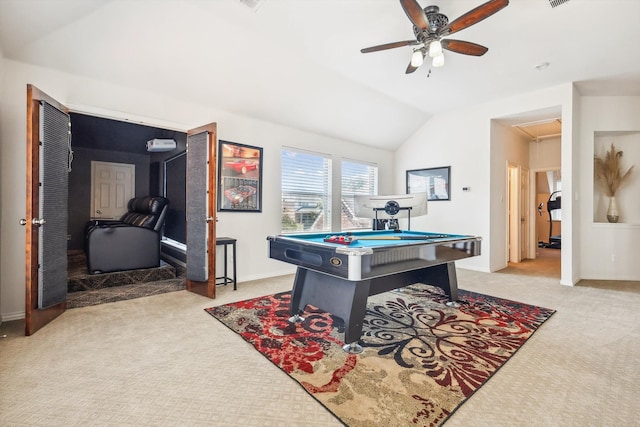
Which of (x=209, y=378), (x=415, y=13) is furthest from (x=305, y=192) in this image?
(x=209, y=378)

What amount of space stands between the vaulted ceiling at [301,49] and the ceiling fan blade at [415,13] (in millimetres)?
452

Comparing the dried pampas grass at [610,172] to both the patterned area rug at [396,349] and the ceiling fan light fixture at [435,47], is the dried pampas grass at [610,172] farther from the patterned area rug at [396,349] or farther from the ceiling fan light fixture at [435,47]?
the ceiling fan light fixture at [435,47]

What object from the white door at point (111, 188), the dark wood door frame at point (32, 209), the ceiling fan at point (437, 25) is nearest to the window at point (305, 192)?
the ceiling fan at point (437, 25)

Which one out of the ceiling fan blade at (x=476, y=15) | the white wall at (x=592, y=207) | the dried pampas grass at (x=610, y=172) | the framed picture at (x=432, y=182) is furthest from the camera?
the framed picture at (x=432, y=182)

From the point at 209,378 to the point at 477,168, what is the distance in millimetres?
5197

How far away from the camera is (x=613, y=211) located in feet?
15.6

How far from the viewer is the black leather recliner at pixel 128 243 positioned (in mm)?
3902

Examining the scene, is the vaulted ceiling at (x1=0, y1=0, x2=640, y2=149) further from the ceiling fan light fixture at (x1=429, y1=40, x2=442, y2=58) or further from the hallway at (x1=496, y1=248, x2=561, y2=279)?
the hallway at (x1=496, y1=248, x2=561, y2=279)

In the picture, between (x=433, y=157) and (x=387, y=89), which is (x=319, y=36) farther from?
(x=433, y=157)

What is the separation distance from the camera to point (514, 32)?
10.3ft

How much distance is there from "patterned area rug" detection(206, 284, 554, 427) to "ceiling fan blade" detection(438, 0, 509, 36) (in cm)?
259

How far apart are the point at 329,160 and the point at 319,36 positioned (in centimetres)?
244

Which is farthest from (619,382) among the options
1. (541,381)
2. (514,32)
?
(514,32)

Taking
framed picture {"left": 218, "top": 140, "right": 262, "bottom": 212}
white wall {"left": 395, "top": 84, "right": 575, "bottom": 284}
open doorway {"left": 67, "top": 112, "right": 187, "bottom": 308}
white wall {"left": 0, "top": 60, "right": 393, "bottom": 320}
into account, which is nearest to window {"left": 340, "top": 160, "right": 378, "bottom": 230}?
white wall {"left": 0, "top": 60, "right": 393, "bottom": 320}
